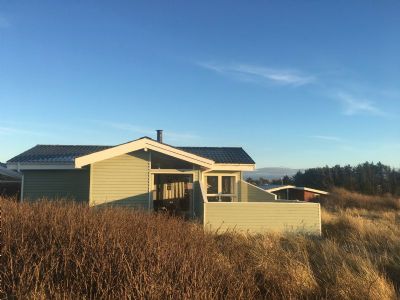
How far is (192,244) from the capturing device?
22.1 feet

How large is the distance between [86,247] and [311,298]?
3.29 m

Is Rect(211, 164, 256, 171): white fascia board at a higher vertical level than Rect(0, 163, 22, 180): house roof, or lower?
higher

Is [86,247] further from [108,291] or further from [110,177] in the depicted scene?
[110,177]

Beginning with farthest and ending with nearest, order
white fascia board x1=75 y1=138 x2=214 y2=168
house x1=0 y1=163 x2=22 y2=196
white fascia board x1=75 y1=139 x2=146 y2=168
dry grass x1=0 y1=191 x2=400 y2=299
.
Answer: house x1=0 y1=163 x2=22 y2=196 < white fascia board x1=75 y1=138 x2=214 y2=168 < white fascia board x1=75 y1=139 x2=146 y2=168 < dry grass x1=0 y1=191 x2=400 y2=299

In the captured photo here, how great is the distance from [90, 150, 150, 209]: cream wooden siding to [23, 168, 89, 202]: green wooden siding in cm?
236

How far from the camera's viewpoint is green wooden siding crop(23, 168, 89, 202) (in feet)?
59.9

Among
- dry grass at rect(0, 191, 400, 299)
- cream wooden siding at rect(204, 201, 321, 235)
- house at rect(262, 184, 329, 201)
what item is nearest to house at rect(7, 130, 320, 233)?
cream wooden siding at rect(204, 201, 321, 235)

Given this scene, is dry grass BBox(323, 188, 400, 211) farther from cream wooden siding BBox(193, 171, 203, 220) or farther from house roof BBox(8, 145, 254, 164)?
cream wooden siding BBox(193, 171, 203, 220)

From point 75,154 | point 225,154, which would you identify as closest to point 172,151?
point 225,154

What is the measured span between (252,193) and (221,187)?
1.95 m

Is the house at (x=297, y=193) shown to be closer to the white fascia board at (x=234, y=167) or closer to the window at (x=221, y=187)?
the window at (x=221, y=187)

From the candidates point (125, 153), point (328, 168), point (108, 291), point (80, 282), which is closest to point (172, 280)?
point (108, 291)

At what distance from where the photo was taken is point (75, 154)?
20.1 m

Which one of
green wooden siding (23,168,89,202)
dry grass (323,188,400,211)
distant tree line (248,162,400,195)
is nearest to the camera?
green wooden siding (23,168,89,202)
